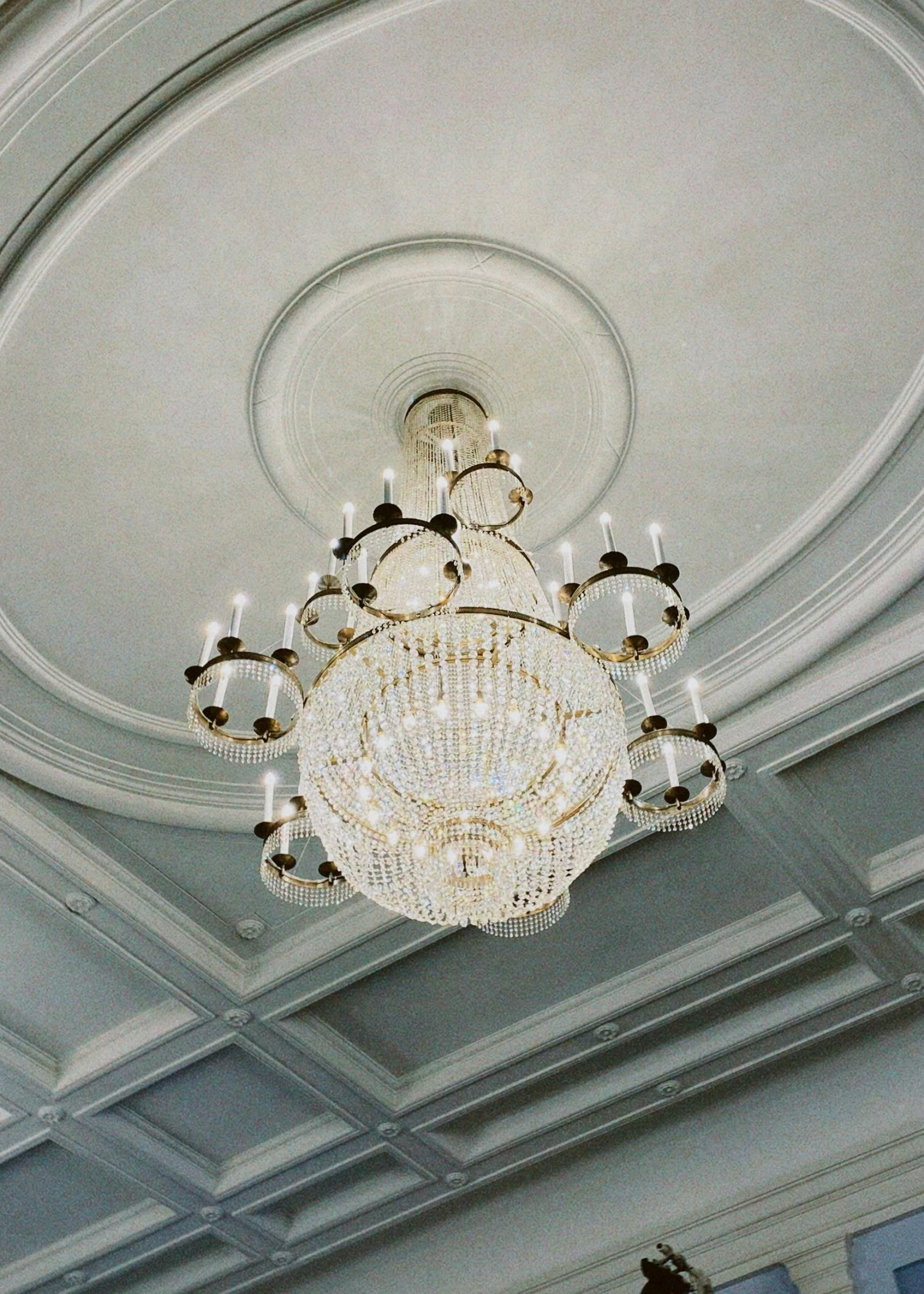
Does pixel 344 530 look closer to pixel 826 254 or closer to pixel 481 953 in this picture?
pixel 826 254

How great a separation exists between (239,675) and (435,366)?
1.45 meters

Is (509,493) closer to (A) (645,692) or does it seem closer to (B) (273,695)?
(A) (645,692)

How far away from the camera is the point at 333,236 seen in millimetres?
4105

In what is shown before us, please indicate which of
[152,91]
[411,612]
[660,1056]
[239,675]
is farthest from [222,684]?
[660,1056]

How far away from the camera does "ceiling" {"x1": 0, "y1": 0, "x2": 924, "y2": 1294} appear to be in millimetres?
3779

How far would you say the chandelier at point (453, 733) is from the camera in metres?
3.46

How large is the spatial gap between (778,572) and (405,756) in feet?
7.35

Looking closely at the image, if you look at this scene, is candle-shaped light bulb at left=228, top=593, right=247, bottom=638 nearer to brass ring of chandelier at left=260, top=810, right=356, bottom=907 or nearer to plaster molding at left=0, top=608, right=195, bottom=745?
brass ring of chandelier at left=260, top=810, right=356, bottom=907

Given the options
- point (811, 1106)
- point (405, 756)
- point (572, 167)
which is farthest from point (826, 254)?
point (811, 1106)

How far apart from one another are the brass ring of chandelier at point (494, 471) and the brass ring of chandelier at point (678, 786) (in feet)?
2.73

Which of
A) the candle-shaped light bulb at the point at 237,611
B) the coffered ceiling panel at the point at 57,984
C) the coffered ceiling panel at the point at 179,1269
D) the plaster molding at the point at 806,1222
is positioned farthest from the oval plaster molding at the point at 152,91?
the coffered ceiling panel at the point at 179,1269

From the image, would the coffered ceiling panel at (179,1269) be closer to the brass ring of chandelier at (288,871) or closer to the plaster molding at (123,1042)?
the plaster molding at (123,1042)

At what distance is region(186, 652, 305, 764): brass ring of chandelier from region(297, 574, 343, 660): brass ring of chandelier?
0.25 feet

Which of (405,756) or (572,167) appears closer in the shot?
(405,756)
